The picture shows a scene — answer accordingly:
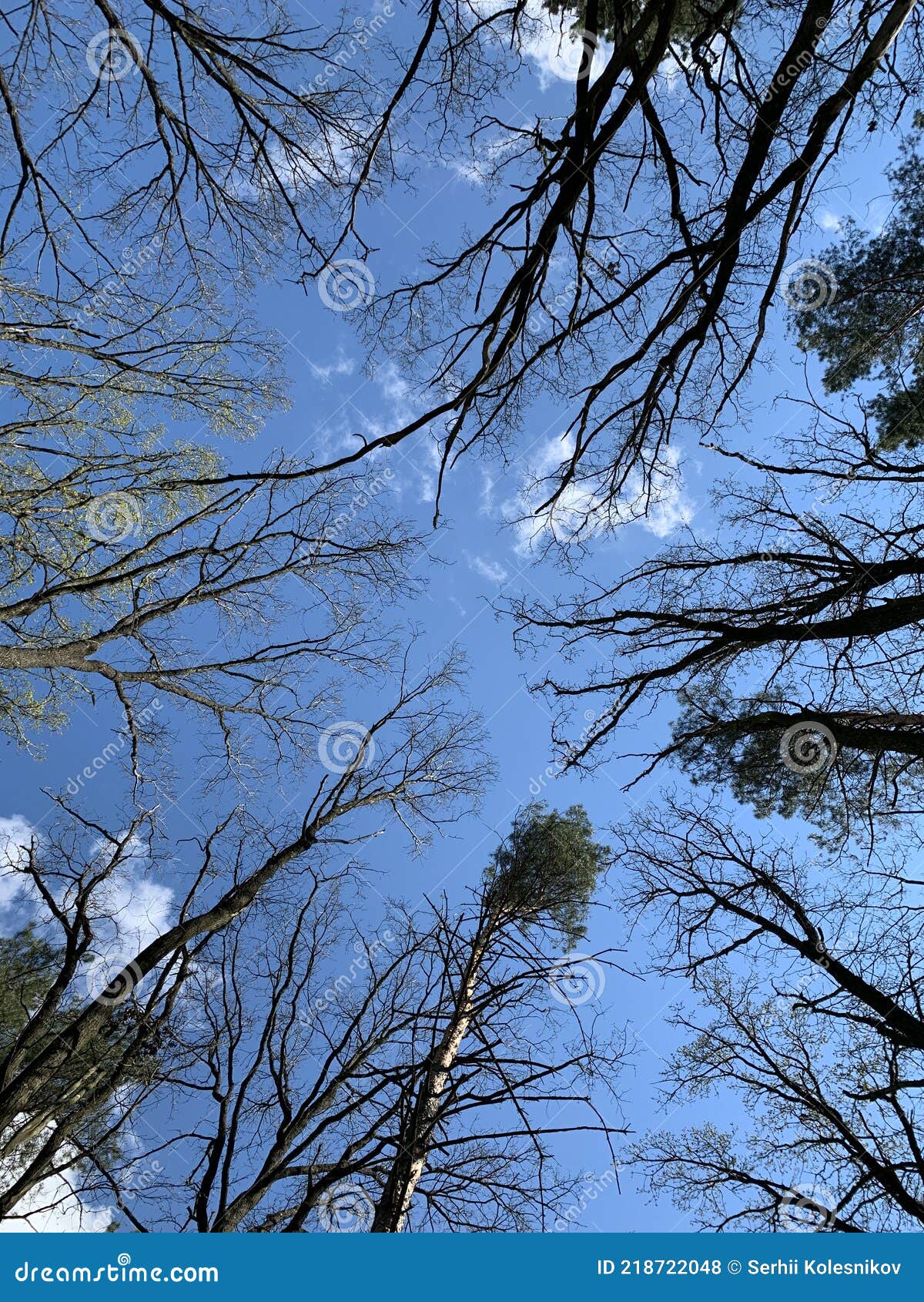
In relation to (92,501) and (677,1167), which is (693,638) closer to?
(677,1167)

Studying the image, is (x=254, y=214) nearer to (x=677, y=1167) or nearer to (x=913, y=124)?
(x=913, y=124)

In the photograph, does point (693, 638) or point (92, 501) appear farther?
point (92, 501)

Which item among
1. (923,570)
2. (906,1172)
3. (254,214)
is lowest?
(906,1172)

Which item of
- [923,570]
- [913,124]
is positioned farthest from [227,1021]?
[913,124]

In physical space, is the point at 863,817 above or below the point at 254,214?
below

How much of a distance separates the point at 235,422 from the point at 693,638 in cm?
481

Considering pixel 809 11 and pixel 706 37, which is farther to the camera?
pixel 706 37

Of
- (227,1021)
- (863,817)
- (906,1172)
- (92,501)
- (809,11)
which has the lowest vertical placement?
(906,1172)

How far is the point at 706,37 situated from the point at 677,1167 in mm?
7846

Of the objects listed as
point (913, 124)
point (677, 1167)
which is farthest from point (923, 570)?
point (677, 1167)

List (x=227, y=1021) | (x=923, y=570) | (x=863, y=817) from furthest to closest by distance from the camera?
(x=863, y=817) < (x=227, y=1021) < (x=923, y=570)

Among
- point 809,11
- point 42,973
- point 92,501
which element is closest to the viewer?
point 809,11

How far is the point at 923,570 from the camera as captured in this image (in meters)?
4.21

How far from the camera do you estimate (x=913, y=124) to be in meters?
5.70
